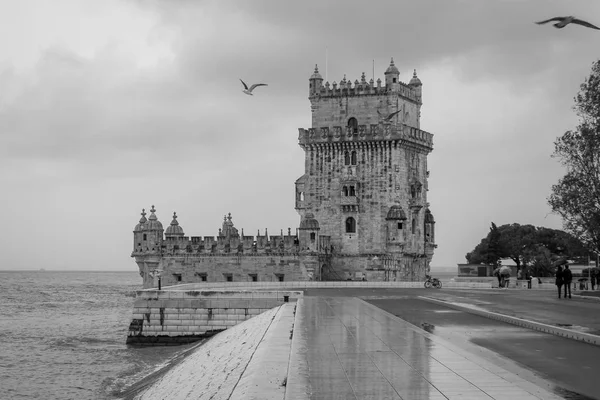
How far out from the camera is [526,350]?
2081cm

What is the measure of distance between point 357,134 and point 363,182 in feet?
13.1

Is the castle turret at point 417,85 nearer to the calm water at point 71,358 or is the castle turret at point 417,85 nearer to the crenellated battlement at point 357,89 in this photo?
the crenellated battlement at point 357,89

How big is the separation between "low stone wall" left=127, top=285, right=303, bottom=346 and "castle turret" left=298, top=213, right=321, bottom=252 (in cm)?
2352

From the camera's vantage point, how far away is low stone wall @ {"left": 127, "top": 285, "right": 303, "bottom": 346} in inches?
1594

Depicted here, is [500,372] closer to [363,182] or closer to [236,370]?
[236,370]

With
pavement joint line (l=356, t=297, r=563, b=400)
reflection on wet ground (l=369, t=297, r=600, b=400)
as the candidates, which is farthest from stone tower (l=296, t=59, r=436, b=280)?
pavement joint line (l=356, t=297, r=563, b=400)

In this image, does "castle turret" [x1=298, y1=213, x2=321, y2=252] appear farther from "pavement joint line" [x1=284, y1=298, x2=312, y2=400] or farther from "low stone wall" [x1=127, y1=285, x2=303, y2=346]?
"pavement joint line" [x1=284, y1=298, x2=312, y2=400]

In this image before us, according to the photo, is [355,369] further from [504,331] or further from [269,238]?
[269,238]

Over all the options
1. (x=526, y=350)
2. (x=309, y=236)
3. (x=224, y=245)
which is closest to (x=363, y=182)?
(x=309, y=236)

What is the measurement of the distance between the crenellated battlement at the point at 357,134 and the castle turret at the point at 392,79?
11.2ft

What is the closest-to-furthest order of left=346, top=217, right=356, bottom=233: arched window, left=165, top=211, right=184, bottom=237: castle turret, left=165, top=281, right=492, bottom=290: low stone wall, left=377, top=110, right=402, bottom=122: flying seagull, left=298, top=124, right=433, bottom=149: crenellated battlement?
left=165, top=281, right=492, bottom=290: low stone wall, left=377, top=110, right=402, bottom=122: flying seagull, left=298, top=124, right=433, bottom=149: crenellated battlement, left=346, top=217, right=356, bottom=233: arched window, left=165, top=211, right=184, bottom=237: castle turret

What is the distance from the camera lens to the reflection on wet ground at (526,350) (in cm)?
1619

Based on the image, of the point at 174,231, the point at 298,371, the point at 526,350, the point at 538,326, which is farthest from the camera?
the point at 174,231

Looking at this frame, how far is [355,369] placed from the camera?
17125 millimetres
